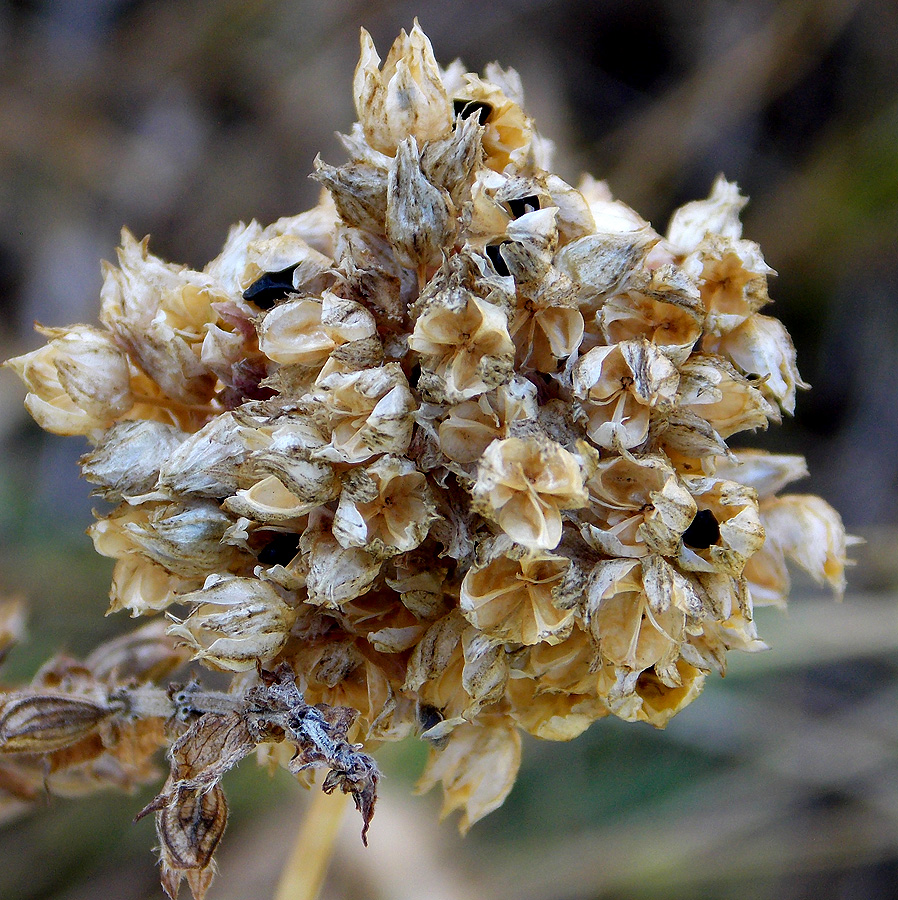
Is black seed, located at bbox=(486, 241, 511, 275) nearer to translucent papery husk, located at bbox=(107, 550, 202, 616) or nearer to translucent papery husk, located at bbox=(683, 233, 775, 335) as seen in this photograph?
translucent papery husk, located at bbox=(683, 233, 775, 335)

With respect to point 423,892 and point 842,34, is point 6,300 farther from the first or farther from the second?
point 842,34

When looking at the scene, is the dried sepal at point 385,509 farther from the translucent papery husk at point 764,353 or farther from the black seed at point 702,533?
the translucent papery husk at point 764,353

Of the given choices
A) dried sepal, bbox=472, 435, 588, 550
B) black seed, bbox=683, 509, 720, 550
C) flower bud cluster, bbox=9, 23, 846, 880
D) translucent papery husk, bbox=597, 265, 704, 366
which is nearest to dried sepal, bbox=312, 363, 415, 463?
flower bud cluster, bbox=9, 23, 846, 880

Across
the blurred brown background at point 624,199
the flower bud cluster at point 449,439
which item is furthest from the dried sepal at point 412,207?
the blurred brown background at point 624,199

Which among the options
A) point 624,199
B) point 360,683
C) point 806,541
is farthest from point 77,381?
point 624,199

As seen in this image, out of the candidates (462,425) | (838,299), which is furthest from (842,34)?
(462,425)

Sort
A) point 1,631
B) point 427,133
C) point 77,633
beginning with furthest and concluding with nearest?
point 77,633
point 1,631
point 427,133

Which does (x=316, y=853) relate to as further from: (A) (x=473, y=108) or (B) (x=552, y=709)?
(A) (x=473, y=108)
